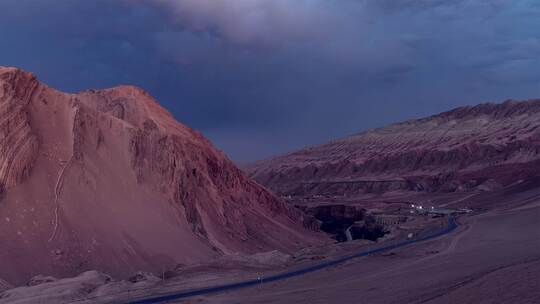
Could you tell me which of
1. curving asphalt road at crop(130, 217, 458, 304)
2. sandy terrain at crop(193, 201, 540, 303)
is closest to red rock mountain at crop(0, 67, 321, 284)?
curving asphalt road at crop(130, 217, 458, 304)

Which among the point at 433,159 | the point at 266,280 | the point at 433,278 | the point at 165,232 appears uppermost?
the point at 433,159

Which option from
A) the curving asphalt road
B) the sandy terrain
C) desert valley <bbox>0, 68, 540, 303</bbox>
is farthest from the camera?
desert valley <bbox>0, 68, 540, 303</bbox>

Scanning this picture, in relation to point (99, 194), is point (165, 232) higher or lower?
lower

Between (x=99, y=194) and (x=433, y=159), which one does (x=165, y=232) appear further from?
(x=433, y=159)

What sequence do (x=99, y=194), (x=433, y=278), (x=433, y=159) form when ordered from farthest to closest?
(x=433, y=159) < (x=99, y=194) < (x=433, y=278)

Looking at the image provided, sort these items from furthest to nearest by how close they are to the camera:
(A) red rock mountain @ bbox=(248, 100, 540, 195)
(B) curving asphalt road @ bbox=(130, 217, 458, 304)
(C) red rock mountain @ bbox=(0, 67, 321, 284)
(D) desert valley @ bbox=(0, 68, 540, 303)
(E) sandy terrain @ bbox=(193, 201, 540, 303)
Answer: (A) red rock mountain @ bbox=(248, 100, 540, 195) → (C) red rock mountain @ bbox=(0, 67, 321, 284) → (D) desert valley @ bbox=(0, 68, 540, 303) → (B) curving asphalt road @ bbox=(130, 217, 458, 304) → (E) sandy terrain @ bbox=(193, 201, 540, 303)

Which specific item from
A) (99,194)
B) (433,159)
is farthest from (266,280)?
(433,159)

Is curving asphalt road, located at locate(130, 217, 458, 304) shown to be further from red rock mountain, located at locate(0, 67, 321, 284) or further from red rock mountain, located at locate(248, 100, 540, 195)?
red rock mountain, located at locate(248, 100, 540, 195)

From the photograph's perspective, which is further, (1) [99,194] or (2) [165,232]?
(2) [165,232]
